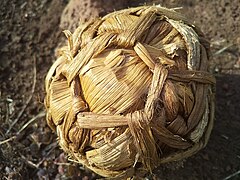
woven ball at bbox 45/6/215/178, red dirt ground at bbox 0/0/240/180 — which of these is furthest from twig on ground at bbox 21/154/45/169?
woven ball at bbox 45/6/215/178

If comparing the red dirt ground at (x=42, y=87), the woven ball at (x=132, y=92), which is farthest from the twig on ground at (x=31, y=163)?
the woven ball at (x=132, y=92)

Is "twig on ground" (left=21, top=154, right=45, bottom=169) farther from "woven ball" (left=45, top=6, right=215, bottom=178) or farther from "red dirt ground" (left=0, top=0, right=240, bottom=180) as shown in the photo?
"woven ball" (left=45, top=6, right=215, bottom=178)

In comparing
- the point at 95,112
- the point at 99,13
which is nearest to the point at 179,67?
the point at 95,112

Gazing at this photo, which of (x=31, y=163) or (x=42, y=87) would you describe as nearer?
(x=31, y=163)

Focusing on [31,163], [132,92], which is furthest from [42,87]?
[132,92]

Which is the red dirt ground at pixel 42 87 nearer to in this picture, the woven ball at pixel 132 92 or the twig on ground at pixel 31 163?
the twig on ground at pixel 31 163

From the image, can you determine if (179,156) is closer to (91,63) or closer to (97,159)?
(97,159)

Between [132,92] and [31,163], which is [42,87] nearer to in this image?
[31,163]
